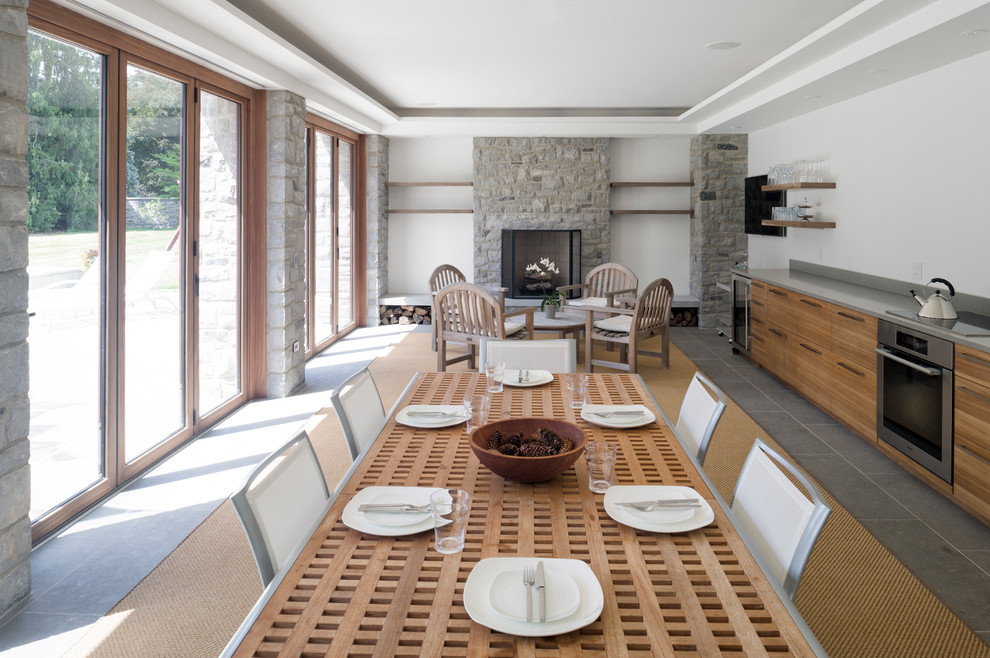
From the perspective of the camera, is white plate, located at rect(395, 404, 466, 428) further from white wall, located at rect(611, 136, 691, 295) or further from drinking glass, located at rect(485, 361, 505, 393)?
white wall, located at rect(611, 136, 691, 295)

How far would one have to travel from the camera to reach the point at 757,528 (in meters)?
1.88

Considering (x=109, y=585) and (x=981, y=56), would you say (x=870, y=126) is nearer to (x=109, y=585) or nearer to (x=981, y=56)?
(x=981, y=56)

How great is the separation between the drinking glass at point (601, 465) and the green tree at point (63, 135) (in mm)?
2604

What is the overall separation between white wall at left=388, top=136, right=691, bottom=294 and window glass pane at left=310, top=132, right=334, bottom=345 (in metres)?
1.85

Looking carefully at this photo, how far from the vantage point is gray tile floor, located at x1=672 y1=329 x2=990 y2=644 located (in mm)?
2822

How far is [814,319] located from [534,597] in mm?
4533

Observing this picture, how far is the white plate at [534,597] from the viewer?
1259 millimetres

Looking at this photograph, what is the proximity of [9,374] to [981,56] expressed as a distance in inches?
199

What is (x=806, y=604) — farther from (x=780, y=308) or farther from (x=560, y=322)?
(x=560, y=322)

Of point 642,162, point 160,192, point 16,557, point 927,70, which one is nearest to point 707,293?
point 642,162

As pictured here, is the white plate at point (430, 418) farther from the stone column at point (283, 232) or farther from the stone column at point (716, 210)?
the stone column at point (716, 210)

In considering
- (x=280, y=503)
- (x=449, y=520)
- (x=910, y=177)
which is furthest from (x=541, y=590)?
(x=910, y=177)

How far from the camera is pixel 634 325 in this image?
623 centimetres

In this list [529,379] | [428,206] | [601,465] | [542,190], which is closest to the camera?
[601,465]
